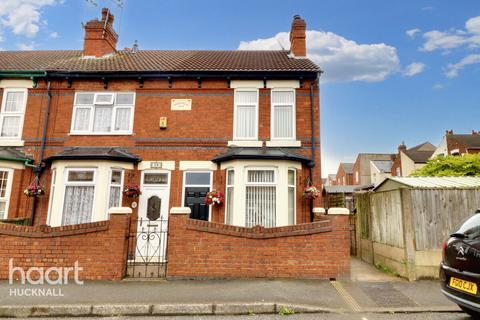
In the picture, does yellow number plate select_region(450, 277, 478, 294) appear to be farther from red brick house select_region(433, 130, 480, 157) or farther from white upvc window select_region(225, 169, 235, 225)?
red brick house select_region(433, 130, 480, 157)

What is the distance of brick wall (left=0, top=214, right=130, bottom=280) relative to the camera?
21.0 ft

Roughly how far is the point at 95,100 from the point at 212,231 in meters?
7.61

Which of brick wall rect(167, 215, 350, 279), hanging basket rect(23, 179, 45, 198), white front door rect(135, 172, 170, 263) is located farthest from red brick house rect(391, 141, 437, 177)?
hanging basket rect(23, 179, 45, 198)

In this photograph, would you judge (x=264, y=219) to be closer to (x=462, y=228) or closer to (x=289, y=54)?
(x=462, y=228)

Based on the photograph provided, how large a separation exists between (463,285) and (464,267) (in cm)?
24

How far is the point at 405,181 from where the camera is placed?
26.4 ft

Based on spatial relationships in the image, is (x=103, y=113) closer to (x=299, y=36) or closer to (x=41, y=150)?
(x=41, y=150)

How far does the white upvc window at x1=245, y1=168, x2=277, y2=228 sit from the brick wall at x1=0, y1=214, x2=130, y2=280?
3.99 m

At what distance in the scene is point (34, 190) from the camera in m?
9.61

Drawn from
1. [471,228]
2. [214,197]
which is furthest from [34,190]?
[471,228]

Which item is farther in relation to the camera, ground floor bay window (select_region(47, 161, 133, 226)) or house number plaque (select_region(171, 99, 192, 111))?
house number plaque (select_region(171, 99, 192, 111))

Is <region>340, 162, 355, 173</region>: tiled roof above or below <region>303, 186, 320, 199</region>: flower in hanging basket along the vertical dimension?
above

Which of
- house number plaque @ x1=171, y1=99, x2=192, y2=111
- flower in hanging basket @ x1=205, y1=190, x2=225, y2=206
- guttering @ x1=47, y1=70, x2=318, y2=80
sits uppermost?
guttering @ x1=47, y1=70, x2=318, y2=80

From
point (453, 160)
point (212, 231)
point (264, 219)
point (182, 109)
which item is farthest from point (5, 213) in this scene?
point (453, 160)
